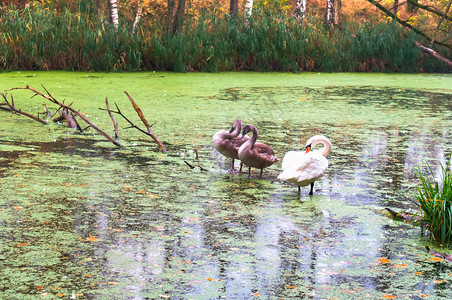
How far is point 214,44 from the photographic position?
1193 cm

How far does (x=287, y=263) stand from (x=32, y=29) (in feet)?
31.5

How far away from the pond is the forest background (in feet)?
11.7

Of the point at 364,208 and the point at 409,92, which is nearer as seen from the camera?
the point at 364,208

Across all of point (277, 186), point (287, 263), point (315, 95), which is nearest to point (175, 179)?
point (277, 186)

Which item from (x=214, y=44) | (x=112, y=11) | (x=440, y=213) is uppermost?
(x=112, y=11)

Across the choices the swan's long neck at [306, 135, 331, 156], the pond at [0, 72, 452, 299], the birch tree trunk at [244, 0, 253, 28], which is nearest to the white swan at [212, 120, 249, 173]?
the pond at [0, 72, 452, 299]

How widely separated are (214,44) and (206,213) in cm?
849

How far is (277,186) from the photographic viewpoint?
15.3 feet

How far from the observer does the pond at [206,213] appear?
9.08ft

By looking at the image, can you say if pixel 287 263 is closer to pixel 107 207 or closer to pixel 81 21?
pixel 107 207

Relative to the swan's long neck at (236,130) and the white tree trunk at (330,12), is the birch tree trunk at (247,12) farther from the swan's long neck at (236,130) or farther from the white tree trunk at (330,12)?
the swan's long neck at (236,130)

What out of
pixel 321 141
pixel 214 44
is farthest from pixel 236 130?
pixel 214 44

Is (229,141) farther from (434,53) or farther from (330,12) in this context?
(330,12)

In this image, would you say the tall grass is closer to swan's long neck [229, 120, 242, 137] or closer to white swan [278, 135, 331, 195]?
white swan [278, 135, 331, 195]
